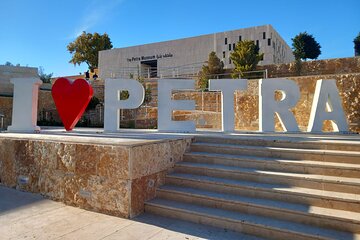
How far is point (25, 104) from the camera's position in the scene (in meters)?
8.14

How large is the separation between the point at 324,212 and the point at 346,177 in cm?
91

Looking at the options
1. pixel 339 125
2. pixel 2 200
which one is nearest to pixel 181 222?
pixel 2 200

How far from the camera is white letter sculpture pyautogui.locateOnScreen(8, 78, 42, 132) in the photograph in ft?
26.5

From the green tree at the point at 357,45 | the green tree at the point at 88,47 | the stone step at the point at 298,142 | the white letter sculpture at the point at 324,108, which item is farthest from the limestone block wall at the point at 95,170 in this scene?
the green tree at the point at 88,47

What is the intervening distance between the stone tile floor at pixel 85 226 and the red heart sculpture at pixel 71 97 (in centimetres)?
357

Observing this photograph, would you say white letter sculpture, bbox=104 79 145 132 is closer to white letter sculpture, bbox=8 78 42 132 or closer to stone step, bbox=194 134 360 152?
white letter sculpture, bbox=8 78 42 132

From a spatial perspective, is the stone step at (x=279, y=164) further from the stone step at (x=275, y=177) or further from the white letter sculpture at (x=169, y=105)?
the white letter sculpture at (x=169, y=105)

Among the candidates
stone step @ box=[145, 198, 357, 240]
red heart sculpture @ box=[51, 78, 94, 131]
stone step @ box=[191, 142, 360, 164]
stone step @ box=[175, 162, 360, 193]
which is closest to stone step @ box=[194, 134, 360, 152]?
stone step @ box=[191, 142, 360, 164]

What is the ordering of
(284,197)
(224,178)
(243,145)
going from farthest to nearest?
(243,145) < (224,178) < (284,197)

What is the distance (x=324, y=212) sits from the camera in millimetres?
3363

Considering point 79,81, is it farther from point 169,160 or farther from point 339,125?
point 339,125

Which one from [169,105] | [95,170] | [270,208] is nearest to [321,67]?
[169,105]

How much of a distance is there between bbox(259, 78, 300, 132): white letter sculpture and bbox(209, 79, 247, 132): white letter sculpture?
645 millimetres

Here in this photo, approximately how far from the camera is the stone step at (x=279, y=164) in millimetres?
3983
